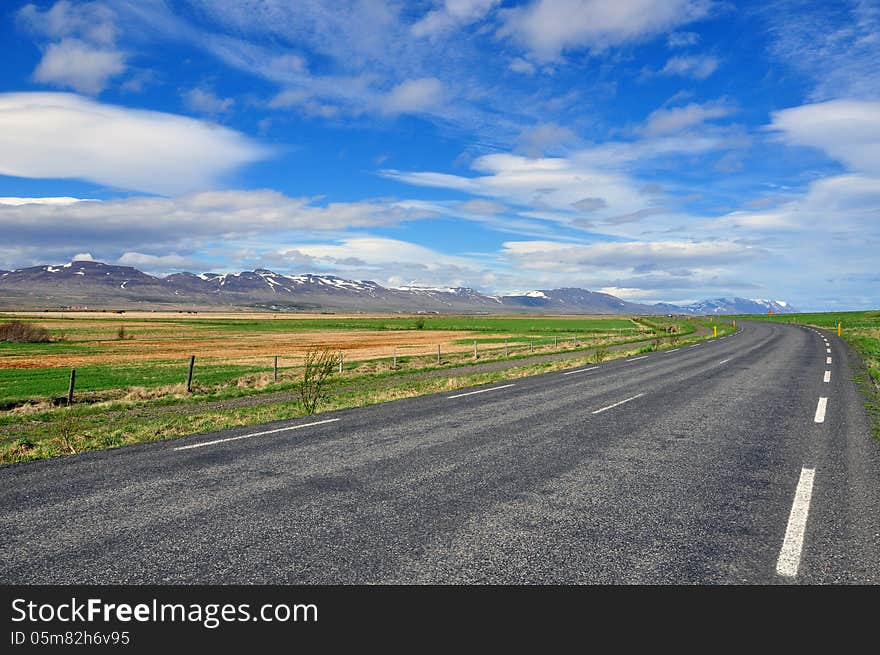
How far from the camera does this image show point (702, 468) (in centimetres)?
736

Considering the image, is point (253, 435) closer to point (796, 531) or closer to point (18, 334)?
point (796, 531)

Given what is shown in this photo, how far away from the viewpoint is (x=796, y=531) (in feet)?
16.5

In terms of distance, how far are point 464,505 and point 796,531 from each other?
326cm

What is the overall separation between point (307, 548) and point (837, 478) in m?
6.73

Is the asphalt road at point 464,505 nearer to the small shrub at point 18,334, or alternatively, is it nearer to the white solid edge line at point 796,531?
the white solid edge line at point 796,531

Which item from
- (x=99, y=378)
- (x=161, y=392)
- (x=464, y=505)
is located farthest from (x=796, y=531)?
(x=99, y=378)

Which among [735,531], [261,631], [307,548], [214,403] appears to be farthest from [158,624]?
[214,403]

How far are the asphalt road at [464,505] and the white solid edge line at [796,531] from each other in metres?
0.03

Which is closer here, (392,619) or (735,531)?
(392,619)

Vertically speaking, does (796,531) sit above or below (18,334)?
above

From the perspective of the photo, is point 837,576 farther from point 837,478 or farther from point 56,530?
point 56,530

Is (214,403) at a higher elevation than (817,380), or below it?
below

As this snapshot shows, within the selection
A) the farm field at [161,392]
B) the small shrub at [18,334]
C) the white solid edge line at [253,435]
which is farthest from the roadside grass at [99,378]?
the small shrub at [18,334]

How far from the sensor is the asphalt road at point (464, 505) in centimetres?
427
